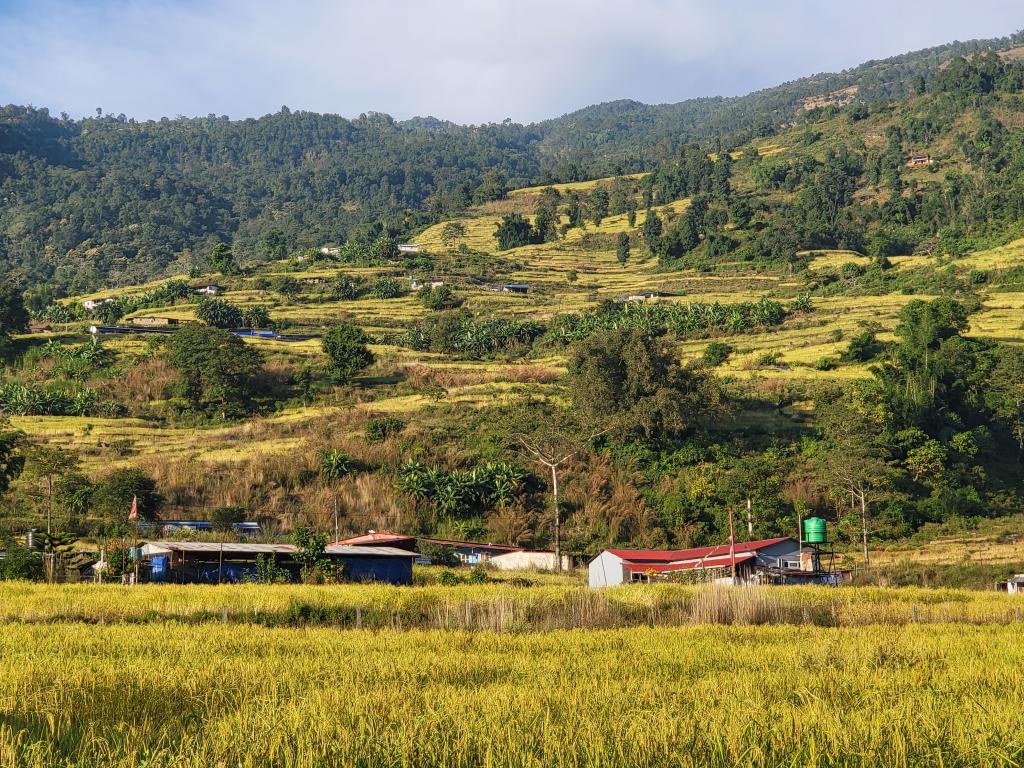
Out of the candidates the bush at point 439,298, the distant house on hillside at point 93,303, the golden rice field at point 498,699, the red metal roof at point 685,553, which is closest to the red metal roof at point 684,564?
the red metal roof at point 685,553

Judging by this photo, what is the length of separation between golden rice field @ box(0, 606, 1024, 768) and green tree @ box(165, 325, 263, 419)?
45219mm

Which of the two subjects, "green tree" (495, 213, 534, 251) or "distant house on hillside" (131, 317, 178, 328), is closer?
"distant house on hillside" (131, 317, 178, 328)

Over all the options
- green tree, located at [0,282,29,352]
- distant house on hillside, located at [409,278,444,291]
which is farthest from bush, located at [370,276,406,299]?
green tree, located at [0,282,29,352]

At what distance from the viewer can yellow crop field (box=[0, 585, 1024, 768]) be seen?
240 inches

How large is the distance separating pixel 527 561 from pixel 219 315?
165 ft

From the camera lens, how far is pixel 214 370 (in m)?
59.8

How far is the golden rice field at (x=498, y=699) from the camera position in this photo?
19.9 ft

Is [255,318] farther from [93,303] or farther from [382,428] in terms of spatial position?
[382,428]

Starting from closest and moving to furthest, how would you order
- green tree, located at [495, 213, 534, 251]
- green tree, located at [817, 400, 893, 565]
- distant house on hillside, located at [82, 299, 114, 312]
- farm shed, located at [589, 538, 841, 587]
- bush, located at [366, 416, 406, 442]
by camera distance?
farm shed, located at [589, 538, 841, 587] → green tree, located at [817, 400, 893, 565] → bush, located at [366, 416, 406, 442] → distant house on hillside, located at [82, 299, 114, 312] → green tree, located at [495, 213, 534, 251]

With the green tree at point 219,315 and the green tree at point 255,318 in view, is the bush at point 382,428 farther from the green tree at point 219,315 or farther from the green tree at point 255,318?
the green tree at point 219,315

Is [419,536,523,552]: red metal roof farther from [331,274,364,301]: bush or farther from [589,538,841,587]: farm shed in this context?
[331,274,364,301]: bush

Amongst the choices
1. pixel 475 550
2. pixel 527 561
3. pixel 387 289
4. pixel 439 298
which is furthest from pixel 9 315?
pixel 527 561

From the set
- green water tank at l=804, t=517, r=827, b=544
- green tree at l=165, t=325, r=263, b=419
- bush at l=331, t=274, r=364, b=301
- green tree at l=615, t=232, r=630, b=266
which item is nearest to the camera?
green water tank at l=804, t=517, r=827, b=544

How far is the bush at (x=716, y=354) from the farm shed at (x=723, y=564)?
97.5 feet
